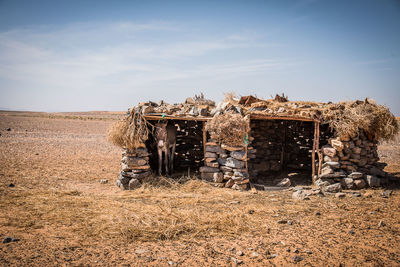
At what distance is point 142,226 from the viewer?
5281 millimetres

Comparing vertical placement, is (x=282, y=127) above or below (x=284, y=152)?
above

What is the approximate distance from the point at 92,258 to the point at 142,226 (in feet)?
4.07

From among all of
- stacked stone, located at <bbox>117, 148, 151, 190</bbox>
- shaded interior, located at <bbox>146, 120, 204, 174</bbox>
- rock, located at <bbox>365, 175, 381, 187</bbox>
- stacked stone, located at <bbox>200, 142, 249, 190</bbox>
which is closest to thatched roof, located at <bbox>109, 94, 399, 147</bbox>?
stacked stone, located at <bbox>117, 148, 151, 190</bbox>

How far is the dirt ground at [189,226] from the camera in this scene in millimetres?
4258

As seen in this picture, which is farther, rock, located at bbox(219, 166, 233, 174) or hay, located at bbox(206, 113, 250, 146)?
rock, located at bbox(219, 166, 233, 174)

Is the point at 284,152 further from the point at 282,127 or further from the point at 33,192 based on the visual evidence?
the point at 33,192

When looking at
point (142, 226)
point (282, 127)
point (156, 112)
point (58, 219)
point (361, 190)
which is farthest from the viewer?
point (282, 127)

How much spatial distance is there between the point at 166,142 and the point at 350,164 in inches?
248

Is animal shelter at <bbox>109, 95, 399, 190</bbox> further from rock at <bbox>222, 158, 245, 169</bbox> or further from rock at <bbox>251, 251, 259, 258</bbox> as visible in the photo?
rock at <bbox>251, 251, 259, 258</bbox>

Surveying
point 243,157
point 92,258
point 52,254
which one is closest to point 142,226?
point 92,258

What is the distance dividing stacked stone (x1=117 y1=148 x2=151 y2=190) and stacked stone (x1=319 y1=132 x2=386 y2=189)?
5.87 m

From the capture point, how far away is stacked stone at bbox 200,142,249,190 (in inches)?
324

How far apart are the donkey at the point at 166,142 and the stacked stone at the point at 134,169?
0.86 meters

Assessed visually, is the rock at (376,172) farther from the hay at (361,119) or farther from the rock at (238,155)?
the rock at (238,155)
